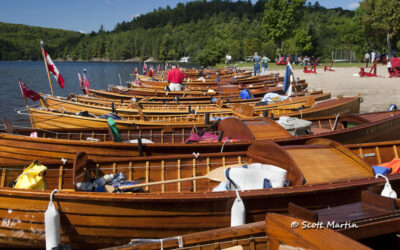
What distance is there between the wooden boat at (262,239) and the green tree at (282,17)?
56600 mm

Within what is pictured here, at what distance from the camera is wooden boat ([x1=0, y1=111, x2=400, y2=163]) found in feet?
27.0

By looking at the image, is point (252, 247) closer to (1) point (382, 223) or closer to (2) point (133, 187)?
(1) point (382, 223)

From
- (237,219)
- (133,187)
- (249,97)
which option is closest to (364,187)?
(237,219)

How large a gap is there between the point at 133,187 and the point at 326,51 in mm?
75679

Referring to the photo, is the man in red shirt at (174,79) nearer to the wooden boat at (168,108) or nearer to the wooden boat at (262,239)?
the wooden boat at (168,108)

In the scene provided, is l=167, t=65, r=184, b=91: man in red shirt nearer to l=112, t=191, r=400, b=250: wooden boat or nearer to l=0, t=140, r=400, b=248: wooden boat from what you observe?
l=0, t=140, r=400, b=248: wooden boat

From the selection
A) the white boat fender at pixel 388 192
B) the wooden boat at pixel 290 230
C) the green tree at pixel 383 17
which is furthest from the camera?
the green tree at pixel 383 17

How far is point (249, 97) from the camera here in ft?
56.7

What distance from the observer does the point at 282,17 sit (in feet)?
188

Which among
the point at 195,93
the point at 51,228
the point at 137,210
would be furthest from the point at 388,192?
the point at 195,93

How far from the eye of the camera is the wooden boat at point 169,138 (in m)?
8.22

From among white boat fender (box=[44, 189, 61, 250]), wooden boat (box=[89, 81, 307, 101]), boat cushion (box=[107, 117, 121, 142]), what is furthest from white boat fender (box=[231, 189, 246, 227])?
wooden boat (box=[89, 81, 307, 101])

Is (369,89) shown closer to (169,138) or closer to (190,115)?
(190,115)

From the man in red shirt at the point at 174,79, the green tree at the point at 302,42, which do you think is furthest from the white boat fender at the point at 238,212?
the green tree at the point at 302,42
